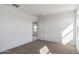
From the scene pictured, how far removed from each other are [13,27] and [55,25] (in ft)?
7.57

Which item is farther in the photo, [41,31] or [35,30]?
[35,30]

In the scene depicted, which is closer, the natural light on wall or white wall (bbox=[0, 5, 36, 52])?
white wall (bbox=[0, 5, 36, 52])

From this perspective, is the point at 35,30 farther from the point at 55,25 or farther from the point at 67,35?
the point at 67,35

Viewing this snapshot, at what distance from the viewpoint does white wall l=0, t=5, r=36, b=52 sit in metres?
3.73

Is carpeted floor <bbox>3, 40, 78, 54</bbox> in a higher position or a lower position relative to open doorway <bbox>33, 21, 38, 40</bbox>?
lower

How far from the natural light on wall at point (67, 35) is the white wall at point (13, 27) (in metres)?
2.13

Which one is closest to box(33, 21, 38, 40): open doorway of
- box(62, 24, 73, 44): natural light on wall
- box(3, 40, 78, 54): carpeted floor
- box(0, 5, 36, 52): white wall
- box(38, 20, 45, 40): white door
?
box(38, 20, 45, 40): white door

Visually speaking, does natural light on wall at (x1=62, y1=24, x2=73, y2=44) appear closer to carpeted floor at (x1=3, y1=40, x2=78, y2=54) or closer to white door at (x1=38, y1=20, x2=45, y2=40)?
carpeted floor at (x1=3, y1=40, x2=78, y2=54)

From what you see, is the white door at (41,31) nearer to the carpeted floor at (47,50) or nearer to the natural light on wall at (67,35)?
the carpeted floor at (47,50)

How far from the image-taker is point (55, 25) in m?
5.20

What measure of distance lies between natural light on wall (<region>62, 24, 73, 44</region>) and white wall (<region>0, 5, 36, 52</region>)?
7.00 ft

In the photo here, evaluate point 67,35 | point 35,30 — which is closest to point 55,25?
point 67,35

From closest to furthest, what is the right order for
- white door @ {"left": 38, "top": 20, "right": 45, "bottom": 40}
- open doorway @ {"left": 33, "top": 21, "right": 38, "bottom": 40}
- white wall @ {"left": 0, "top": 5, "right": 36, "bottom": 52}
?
Answer: white wall @ {"left": 0, "top": 5, "right": 36, "bottom": 52}
white door @ {"left": 38, "top": 20, "right": 45, "bottom": 40}
open doorway @ {"left": 33, "top": 21, "right": 38, "bottom": 40}
